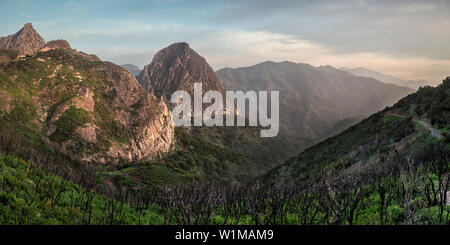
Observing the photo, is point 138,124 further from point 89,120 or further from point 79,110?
point 79,110

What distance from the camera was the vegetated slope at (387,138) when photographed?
32312mm

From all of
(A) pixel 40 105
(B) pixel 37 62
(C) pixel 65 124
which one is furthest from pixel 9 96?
(B) pixel 37 62

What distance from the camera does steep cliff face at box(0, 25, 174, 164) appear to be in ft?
398

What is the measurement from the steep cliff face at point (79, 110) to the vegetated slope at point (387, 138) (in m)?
95.1

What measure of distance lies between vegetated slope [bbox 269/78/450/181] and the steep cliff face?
312 ft

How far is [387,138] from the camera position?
44.4m

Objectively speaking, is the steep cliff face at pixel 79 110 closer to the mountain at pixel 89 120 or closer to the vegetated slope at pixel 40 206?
the mountain at pixel 89 120

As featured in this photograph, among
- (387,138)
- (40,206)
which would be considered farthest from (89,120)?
(40,206)

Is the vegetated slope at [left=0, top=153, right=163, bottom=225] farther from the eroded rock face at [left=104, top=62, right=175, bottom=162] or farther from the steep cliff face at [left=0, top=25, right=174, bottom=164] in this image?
the eroded rock face at [left=104, top=62, right=175, bottom=162]

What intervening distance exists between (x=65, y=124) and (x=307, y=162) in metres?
118

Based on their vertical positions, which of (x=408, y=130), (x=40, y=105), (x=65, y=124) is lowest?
(x=408, y=130)

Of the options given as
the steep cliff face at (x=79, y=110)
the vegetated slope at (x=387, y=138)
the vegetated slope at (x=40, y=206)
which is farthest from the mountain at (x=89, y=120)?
the vegetated slope at (x=40, y=206)
